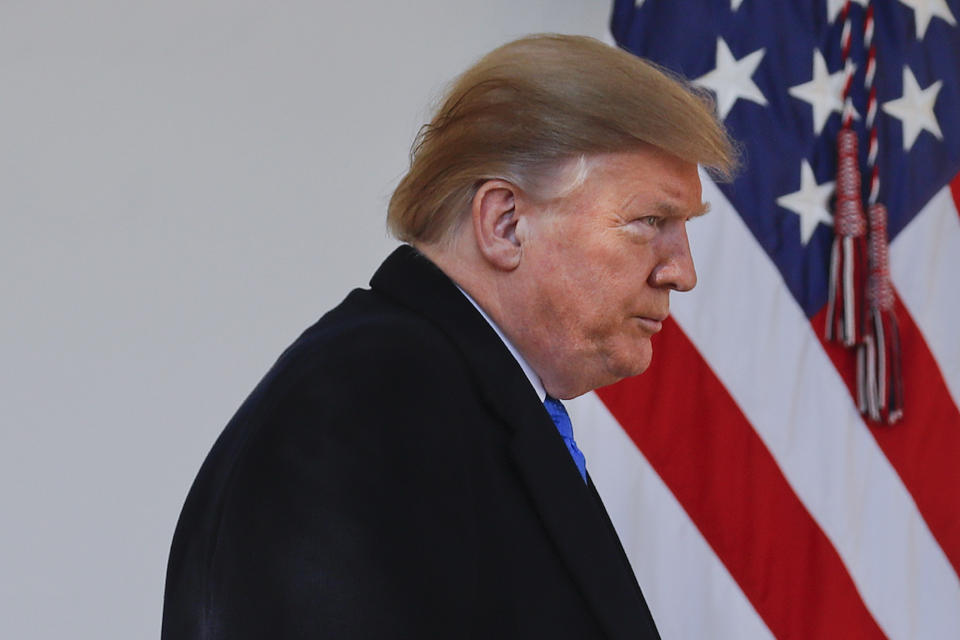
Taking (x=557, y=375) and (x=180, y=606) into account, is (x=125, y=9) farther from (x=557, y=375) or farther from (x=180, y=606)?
(x=180, y=606)

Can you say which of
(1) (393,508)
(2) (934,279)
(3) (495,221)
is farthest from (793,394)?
(1) (393,508)

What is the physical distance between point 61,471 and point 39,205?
0.36m

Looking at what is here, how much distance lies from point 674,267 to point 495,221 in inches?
6.8

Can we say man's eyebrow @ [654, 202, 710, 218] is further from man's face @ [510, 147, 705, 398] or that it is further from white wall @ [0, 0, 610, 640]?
white wall @ [0, 0, 610, 640]

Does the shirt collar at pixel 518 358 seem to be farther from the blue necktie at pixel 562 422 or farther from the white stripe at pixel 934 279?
the white stripe at pixel 934 279

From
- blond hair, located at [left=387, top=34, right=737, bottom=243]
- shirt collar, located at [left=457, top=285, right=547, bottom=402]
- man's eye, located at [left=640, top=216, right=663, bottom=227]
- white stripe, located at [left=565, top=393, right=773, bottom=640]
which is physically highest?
blond hair, located at [left=387, top=34, right=737, bottom=243]

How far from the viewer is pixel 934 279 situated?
1.96 m

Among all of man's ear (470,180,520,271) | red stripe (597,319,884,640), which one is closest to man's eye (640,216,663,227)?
man's ear (470,180,520,271)

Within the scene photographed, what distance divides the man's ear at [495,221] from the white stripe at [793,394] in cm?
95

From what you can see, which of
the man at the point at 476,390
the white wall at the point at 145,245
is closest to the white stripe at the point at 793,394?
the white wall at the point at 145,245

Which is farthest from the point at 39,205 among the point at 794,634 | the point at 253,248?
the point at 794,634

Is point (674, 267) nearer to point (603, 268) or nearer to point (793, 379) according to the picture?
point (603, 268)

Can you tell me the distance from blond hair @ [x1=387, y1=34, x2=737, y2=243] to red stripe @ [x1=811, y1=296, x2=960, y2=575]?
1.06 meters

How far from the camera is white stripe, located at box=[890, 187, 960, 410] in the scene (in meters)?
1.94
